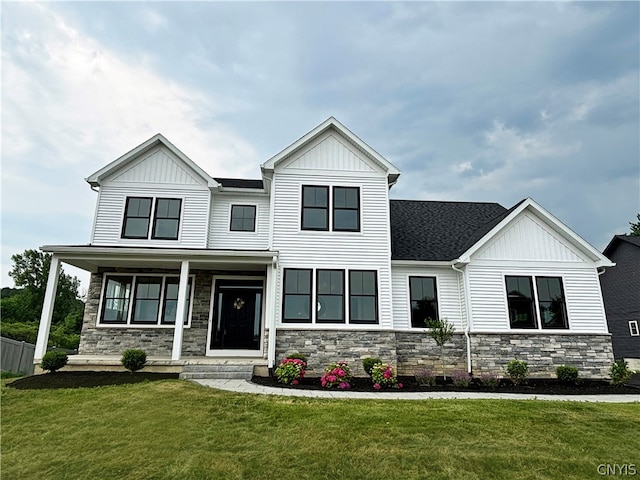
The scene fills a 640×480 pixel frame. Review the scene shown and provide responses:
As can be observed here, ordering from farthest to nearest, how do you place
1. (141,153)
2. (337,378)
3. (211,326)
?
1. (141,153)
2. (211,326)
3. (337,378)

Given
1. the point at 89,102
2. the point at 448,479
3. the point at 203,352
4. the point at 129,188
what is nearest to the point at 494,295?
the point at 448,479

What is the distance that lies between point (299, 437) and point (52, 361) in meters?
8.03

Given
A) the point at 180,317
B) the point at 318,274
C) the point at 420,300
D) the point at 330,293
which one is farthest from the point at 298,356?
the point at 420,300

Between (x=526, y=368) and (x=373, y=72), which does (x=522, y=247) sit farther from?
(x=373, y=72)

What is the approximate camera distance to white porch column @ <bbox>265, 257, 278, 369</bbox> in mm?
10508

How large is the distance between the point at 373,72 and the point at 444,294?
10.6 meters

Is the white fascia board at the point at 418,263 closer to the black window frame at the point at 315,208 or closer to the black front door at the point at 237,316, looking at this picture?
the black window frame at the point at 315,208

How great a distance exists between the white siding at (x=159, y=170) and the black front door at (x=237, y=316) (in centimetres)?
406

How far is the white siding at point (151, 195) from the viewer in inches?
479

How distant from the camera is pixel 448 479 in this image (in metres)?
4.39

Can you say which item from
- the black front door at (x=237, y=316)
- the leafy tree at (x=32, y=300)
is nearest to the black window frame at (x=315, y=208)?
the black front door at (x=237, y=316)

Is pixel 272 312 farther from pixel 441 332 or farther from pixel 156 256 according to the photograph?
pixel 441 332

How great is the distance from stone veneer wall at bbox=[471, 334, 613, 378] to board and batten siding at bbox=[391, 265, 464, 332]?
3.48 ft

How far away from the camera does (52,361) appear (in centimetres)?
957
